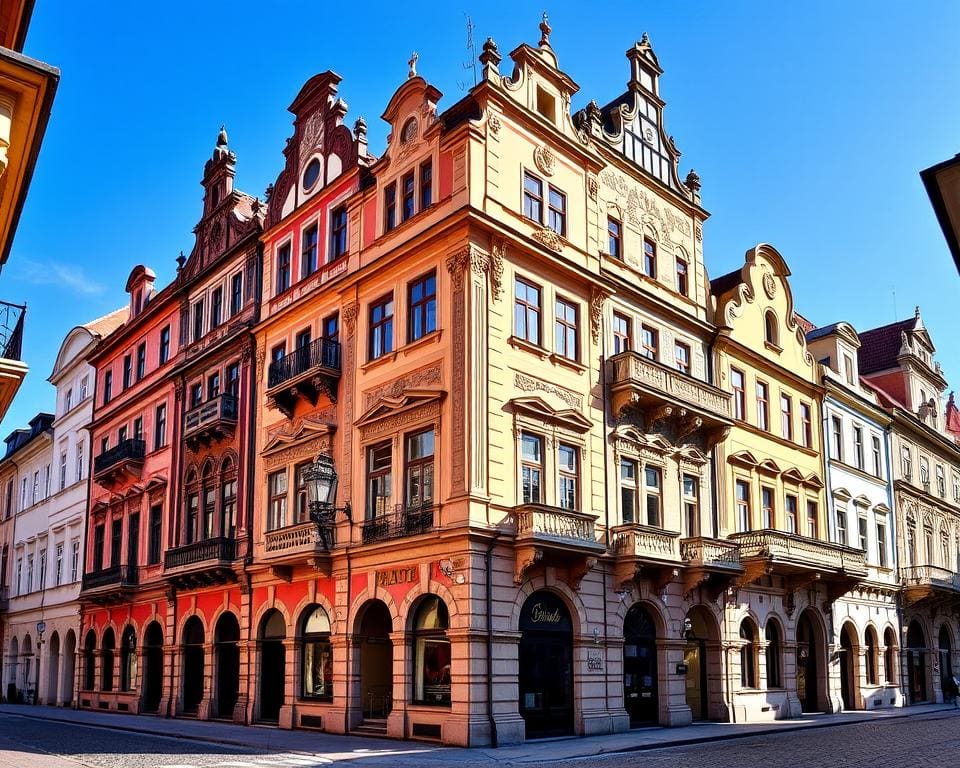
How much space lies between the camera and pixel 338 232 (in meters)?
31.0

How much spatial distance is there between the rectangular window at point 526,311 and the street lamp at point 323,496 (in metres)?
6.35

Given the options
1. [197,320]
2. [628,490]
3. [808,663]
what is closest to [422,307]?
[628,490]

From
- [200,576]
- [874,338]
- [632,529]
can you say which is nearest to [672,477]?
[632,529]

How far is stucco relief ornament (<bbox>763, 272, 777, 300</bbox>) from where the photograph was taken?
3803 centimetres

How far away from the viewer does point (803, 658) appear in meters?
35.7

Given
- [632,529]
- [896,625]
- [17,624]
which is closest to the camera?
[632,529]

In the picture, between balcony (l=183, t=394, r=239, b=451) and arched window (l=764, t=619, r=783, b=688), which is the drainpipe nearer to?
balcony (l=183, t=394, r=239, b=451)

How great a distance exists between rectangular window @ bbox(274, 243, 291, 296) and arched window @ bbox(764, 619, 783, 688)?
19686mm

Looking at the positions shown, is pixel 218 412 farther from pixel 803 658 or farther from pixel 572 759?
pixel 803 658

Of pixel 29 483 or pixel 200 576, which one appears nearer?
pixel 200 576

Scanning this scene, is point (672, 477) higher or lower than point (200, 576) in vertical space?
higher

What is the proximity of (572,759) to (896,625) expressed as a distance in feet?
88.4

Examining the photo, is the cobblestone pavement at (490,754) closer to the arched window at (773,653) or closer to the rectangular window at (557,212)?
the arched window at (773,653)

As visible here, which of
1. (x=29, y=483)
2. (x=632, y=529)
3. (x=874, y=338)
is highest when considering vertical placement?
(x=874, y=338)
